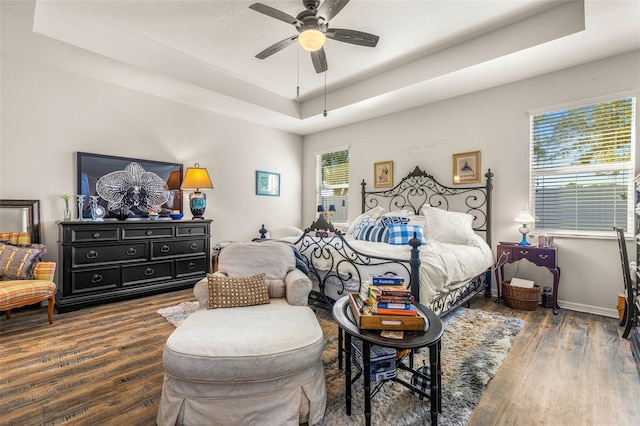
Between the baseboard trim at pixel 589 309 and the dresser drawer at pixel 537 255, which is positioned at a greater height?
the dresser drawer at pixel 537 255

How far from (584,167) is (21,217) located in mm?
6197

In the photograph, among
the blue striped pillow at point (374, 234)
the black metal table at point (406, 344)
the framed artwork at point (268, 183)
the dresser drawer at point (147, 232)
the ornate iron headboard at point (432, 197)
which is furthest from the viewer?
the framed artwork at point (268, 183)

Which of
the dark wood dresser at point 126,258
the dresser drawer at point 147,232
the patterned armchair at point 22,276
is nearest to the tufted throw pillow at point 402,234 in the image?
the dark wood dresser at point 126,258

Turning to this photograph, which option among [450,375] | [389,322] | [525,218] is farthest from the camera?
[525,218]

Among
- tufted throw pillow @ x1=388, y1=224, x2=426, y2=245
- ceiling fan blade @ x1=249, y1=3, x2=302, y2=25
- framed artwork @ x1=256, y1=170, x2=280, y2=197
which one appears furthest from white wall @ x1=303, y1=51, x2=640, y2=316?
ceiling fan blade @ x1=249, y1=3, x2=302, y2=25

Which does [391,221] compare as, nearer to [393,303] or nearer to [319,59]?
[319,59]

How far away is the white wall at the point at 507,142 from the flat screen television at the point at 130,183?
302 cm

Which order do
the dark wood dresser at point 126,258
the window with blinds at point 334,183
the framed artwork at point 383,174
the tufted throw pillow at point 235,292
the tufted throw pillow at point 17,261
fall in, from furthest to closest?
the window with blinds at point 334,183, the framed artwork at point 383,174, the dark wood dresser at point 126,258, the tufted throw pillow at point 17,261, the tufted throw pillow at point 235,292

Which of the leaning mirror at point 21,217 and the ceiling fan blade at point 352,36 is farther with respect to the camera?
the leaning mirror at point 21,217

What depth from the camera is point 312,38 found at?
7.92ft

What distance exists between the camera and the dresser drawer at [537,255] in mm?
3238

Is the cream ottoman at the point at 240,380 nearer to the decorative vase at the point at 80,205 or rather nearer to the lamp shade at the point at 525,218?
the decorative vase at the point at 80,205

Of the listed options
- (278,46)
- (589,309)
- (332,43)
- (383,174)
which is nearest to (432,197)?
(383,174)

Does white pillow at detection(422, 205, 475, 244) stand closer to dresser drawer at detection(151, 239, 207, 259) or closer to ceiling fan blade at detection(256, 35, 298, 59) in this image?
ceiling fan blade at detection(256, 35, 298, 59)
